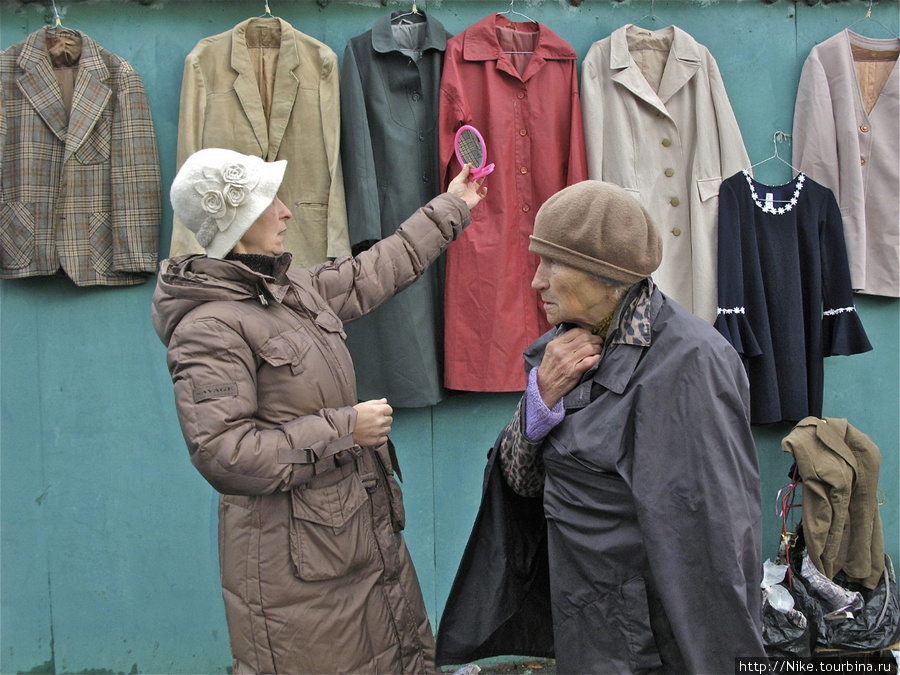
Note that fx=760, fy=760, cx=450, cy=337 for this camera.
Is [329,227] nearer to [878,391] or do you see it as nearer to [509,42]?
[509,42]

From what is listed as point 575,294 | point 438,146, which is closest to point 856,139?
point 438,146

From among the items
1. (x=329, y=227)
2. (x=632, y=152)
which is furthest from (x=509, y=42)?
(x=329, y=227)

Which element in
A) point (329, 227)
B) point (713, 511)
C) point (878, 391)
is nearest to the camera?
point (713, 511)

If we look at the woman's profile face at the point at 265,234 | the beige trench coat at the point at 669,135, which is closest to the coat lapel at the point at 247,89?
the woman's profile face at the point at 265,234

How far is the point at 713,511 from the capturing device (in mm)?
1583

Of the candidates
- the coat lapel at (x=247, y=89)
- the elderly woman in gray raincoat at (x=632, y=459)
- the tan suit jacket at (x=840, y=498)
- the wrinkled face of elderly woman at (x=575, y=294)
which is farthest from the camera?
the tan suit jacket at (x=840, y=498)

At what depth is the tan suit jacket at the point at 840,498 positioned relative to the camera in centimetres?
315

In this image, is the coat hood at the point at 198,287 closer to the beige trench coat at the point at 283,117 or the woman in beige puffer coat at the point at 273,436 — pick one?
the woman in beige puffer coat at the point at 273,436

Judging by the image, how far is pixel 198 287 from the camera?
1887 millimetres

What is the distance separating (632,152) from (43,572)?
3092mm

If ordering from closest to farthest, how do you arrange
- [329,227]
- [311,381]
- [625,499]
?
[625,499], [311,381], [329,227]

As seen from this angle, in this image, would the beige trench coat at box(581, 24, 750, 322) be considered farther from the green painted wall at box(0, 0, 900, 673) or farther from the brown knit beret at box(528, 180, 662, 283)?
the brown knit beret at box(528, 180, 662, 283)

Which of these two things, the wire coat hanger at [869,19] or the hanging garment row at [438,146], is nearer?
the hanging garment row at [438,146]

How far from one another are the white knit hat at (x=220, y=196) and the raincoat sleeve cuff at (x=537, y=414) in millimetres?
837
